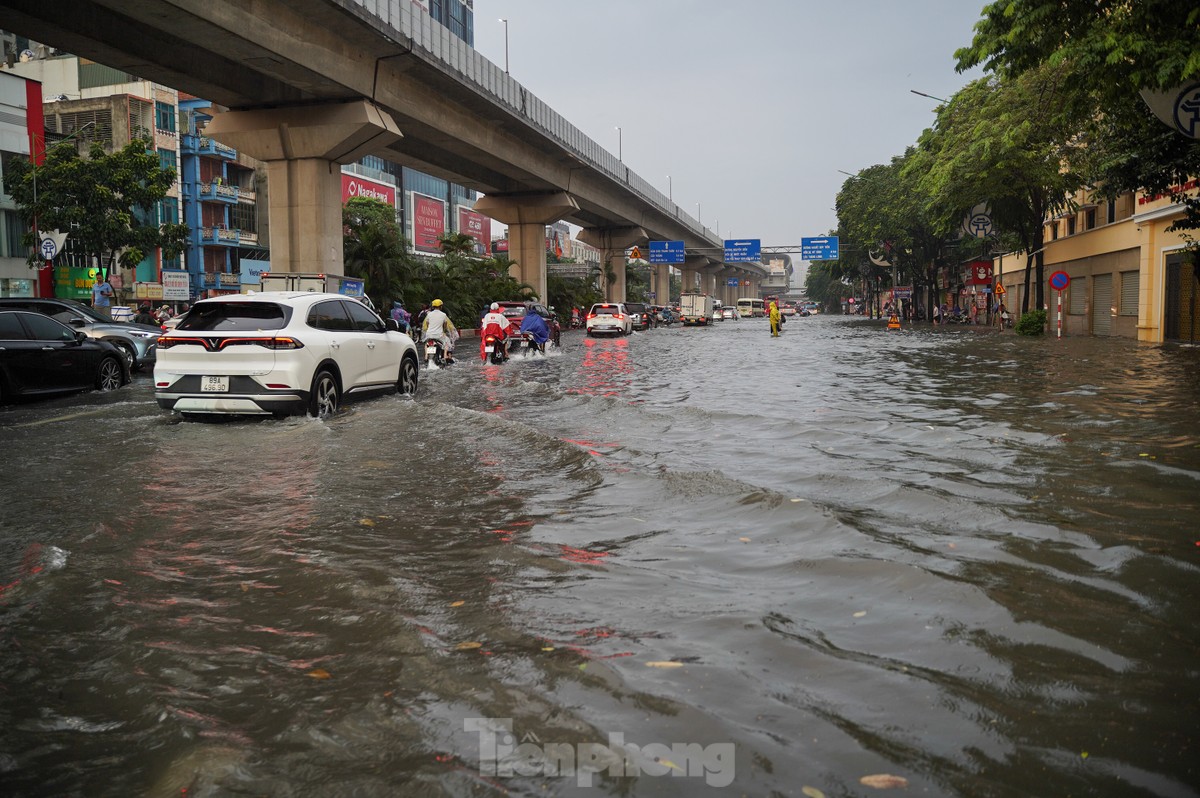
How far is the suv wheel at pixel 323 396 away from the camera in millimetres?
12062

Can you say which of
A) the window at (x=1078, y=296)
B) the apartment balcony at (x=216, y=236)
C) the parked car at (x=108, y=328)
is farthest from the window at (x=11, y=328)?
→ the window at (x=1078, y=296)

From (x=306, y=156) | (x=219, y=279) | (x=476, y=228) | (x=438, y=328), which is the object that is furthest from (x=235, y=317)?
(x=476, y=228)

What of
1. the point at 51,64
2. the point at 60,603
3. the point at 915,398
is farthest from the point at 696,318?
the point at 60,603

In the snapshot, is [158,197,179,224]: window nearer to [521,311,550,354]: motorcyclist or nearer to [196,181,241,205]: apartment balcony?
[196,181,241,205]: apartment balcony

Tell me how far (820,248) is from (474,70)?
184 feet

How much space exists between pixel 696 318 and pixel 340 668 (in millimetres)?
68360

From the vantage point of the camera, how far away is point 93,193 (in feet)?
117

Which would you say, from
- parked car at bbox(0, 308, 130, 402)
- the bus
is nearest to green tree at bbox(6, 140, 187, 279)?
parked car at bbox(0, 308, 130, 402)

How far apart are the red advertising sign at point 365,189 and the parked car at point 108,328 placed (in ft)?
188

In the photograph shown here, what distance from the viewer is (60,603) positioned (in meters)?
4.88

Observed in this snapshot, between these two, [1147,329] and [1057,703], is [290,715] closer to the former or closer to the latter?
[1057,703]

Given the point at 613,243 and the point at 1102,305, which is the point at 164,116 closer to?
the point at 613,243

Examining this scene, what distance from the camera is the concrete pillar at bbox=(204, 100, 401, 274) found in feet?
91.8

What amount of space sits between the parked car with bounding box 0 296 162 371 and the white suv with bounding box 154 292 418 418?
768 cm
